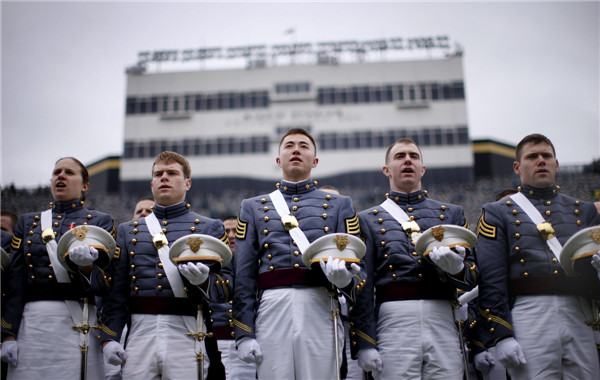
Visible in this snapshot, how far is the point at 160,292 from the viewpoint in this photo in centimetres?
470

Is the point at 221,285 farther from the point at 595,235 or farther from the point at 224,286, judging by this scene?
the point at 595,235

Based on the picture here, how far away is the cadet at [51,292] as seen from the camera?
4734 millimetres

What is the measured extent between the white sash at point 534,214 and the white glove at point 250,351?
2551 mm

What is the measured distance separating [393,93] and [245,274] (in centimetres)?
3321

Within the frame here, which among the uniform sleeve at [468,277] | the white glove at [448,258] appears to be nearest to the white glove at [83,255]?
the white glove at [448,258]

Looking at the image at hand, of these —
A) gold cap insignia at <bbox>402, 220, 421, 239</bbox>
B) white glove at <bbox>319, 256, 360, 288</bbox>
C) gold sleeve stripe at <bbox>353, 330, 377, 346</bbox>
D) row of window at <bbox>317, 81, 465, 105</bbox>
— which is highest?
row of window at <bbox>317, 81, 465, 105</bbox>

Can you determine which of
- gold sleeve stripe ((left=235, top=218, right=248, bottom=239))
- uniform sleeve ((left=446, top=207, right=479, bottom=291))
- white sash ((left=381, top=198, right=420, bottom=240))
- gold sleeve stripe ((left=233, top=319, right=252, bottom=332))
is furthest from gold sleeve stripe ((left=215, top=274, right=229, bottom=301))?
uniform sleeve ((left=446, top=207, right=479, bottom=291))

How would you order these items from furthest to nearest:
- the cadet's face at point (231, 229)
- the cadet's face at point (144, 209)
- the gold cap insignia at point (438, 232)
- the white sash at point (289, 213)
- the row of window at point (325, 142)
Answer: the row of window at point (325, 142) → the cadet's face at point (231, 229) → the cadet's face at point (144, 209) → the white sash at point (289, 213) → the gold cap insignia at point (438, 232)

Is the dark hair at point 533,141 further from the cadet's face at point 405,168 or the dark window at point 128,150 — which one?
the dark window at point 128,150

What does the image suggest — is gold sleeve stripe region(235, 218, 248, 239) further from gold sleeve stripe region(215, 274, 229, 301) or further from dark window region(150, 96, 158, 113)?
dark window region(150, 96, 158, 113)

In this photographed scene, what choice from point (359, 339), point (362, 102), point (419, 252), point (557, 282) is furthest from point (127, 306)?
→ point (362, 102)

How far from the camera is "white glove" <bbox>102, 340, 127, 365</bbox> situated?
4453 mm

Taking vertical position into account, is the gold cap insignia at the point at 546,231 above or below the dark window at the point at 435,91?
below

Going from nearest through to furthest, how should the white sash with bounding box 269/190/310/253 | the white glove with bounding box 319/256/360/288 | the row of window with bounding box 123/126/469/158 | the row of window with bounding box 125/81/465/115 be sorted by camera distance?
the white glove with bounding box 319/256/360/288
the white sash with bounding box 269/190/310/253
the row of window with bounding box 123/126/469/158
the row of window with bounding box 125/81/465/115
